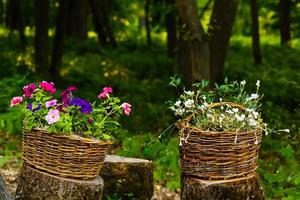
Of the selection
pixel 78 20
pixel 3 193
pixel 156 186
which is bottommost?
pixel 156 186

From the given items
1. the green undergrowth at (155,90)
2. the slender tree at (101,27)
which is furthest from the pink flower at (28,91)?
the slender tree at (101,27)

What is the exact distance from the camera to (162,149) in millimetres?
8320

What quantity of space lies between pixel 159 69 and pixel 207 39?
650cm

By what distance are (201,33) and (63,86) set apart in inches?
198

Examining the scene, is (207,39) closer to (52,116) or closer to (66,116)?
(66,116)

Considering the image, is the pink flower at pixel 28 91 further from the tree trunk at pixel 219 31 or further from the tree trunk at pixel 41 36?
the tree trunk at pixel 41 36

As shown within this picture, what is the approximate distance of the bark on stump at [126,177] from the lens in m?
6.54

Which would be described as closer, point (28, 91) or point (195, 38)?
point (28, 91)

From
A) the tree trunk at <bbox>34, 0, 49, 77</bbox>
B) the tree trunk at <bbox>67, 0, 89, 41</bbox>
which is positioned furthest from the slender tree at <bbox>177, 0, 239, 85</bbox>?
the tree trunk at <bbox>67, 0, 89, 41</bbox>

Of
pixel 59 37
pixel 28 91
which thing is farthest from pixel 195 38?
pixel 59 37

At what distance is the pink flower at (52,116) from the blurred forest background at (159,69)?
1387 millimetres

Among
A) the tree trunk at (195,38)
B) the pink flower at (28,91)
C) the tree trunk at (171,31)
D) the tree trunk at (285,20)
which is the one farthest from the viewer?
the tree trunk at (285,20)

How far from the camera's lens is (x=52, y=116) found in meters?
5.11

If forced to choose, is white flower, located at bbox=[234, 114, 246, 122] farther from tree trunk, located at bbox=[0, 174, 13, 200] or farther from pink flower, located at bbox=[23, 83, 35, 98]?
tree trunk, located at bbox=[0, 174, 13, 200]
